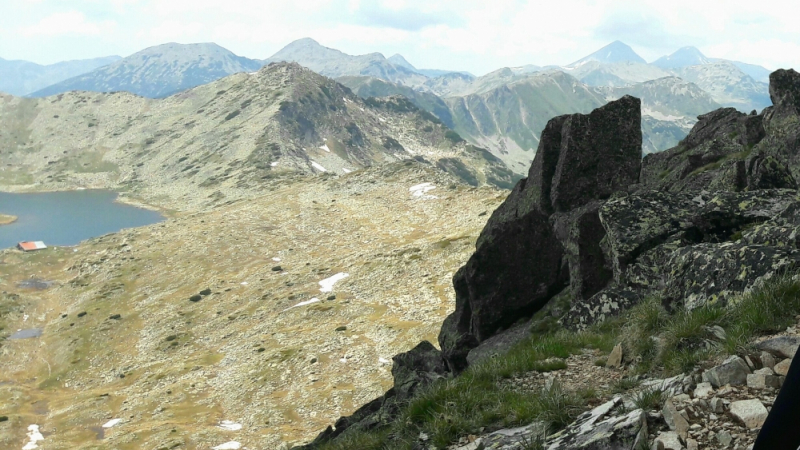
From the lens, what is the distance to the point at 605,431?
23.4ft

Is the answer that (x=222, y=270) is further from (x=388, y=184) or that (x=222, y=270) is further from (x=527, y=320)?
(x=527, y=320)

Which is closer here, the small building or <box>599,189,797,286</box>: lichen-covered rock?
<box>599,189,797,286</box>: lichen-covered rock

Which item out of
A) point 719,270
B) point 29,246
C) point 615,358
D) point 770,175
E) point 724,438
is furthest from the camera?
point 29,246

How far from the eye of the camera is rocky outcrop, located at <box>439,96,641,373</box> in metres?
25.1

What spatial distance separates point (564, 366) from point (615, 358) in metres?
1.05

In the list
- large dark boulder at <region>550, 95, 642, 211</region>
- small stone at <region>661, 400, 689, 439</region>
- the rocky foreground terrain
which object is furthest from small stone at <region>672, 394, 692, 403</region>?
large dark boulder at <region>550, 95, 642, 211</region>

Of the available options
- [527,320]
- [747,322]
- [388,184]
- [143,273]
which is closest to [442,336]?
[527,320]

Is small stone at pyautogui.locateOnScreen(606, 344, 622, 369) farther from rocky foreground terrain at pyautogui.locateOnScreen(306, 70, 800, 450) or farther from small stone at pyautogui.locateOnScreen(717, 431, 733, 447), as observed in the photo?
small stone at pyautogui.locateOnScreen(717, 431, 733, 447)

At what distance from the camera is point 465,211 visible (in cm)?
10462

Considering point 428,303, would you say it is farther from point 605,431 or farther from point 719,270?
point 605,431

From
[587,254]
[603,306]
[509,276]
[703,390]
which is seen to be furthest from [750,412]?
[509,276]

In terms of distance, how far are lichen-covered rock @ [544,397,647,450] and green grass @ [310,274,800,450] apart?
0.28 m

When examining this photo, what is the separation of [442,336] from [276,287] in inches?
2330

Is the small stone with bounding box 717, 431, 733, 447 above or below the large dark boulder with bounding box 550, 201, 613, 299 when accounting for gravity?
above
